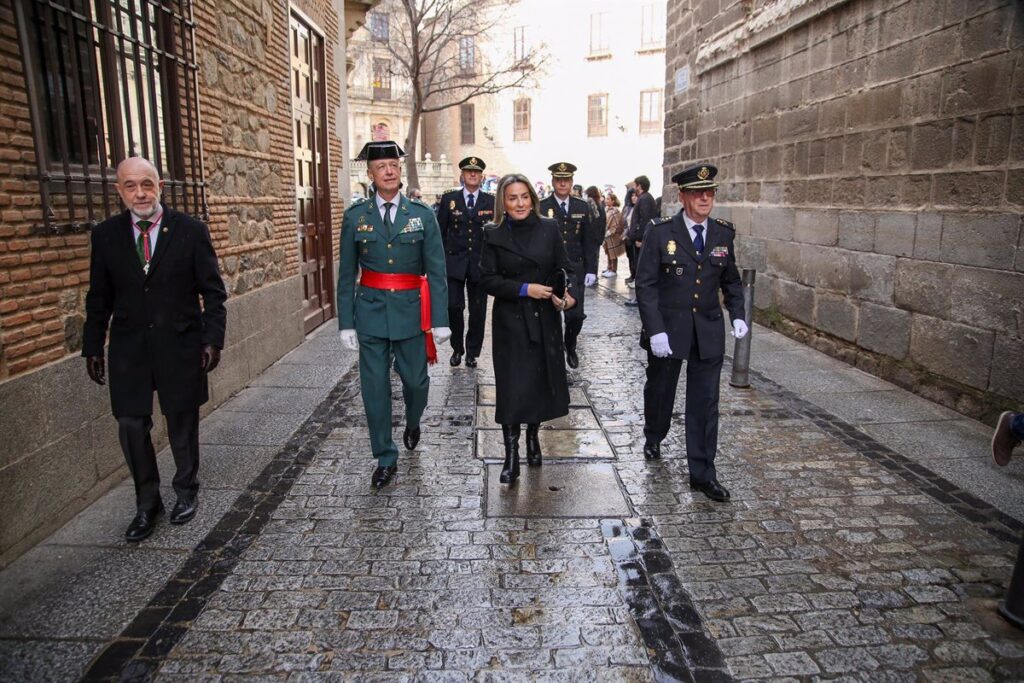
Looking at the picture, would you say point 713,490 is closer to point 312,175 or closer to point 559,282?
point 559,282

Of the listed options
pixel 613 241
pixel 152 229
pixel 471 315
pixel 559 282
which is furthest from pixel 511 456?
pixel 613 241

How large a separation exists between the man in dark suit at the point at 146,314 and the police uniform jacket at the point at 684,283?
2478 millimetres

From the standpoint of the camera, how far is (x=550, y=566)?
11.8 feet

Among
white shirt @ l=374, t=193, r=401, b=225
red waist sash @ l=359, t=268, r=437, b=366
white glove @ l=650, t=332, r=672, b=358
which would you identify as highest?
white shirt @ l=374, t=193, r=401, b=225

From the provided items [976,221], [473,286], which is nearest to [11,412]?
[473,286]

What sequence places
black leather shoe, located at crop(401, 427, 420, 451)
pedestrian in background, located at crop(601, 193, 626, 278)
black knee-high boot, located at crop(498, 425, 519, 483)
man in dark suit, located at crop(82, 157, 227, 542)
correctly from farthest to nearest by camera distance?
pedestrian in background, located at crop(601, 193, 626, 278) → black leather shoe, located at crop(401, 427, 420, 451) → black knee-high boot, located at crop(498, 425, 519, 483) → man in dark suit, located at crop(82, 157, 227, 542)

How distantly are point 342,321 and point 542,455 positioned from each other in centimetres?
159

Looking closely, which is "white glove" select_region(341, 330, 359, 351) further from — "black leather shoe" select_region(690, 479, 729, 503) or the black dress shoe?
"black leather shoe" select_region(690, 479, 729, 503)

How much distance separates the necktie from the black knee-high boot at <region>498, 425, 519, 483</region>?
2189mm

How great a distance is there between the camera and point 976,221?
19.3 ft

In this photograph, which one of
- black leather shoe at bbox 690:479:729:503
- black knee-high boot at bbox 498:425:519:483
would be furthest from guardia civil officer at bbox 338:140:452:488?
black leather shoe at bbox 690:479:729:503

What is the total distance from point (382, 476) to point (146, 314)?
1.61 m

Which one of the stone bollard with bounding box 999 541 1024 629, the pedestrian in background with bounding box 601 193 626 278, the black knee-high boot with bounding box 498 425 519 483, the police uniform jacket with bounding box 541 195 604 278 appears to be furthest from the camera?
the pedestrian in background with bounding box 601 193 626 278

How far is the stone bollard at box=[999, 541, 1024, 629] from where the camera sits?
3.05 metres
